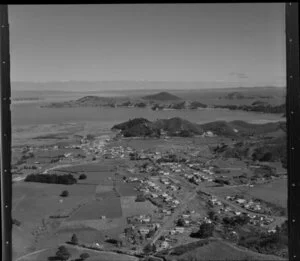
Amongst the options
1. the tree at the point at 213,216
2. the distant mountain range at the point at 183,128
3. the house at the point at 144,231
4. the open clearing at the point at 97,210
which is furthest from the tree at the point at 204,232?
the distant mountain range at the point at 183,128

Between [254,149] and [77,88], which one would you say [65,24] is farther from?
[254,149]

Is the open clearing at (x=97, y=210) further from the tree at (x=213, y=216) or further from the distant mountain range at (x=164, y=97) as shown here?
the distant mountain range at (x=164, y=97)

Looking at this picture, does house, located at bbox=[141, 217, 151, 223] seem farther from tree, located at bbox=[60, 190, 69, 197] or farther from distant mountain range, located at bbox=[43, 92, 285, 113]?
distant mountain range, located at bbox=[43, 92, 285, 113]

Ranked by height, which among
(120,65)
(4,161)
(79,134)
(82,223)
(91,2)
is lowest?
(82,223)

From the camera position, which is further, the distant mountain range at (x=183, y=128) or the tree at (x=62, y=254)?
the distant mountain range at (x=183, y=128)

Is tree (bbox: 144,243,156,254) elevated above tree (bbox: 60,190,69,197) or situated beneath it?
situated beneath

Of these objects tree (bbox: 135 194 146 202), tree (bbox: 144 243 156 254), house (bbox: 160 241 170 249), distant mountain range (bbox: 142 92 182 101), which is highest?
distant mountain range (bbox: 142 92 182 101)

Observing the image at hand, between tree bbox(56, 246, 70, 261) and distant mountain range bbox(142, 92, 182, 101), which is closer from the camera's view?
tree bbox(56, 246, 70, 261)

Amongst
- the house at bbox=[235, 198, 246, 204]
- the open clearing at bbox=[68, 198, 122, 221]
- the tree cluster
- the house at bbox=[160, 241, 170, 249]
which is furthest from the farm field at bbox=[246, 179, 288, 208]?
the tree cluster

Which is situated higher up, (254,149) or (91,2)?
(91,2)

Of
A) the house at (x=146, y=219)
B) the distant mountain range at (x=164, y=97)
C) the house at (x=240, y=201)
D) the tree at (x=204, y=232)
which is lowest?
the tree at (x=204, y=232)

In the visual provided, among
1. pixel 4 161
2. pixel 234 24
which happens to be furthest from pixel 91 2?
pixel 4 161
